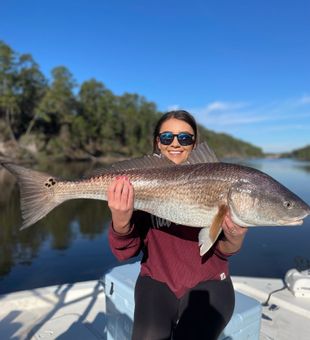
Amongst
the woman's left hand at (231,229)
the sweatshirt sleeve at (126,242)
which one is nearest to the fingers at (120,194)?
the sweatshirt sleeve at (126,242)

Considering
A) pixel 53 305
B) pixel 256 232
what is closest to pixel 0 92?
pixel 256 232

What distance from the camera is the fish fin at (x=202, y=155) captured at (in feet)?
9.75

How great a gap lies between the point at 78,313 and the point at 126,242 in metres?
2.31

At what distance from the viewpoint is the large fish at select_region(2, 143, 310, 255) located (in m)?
2.74

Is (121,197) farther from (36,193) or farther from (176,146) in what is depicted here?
(176,146)

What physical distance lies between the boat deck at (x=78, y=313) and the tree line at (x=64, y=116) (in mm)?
48172

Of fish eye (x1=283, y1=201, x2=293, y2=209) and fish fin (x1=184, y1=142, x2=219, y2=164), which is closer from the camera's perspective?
fish eye (x1=283, y1=201, x2=293, y2=209)

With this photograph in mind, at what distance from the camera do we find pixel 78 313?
487 cm

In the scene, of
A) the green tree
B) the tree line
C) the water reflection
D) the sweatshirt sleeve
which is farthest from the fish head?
the green tree

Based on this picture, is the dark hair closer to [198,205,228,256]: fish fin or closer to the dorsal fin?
the dorsal fin

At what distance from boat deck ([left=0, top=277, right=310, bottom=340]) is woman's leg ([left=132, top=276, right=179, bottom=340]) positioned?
1.82 meters

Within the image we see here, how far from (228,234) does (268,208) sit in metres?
0.38

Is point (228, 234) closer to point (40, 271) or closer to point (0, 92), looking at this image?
point (40, 271)

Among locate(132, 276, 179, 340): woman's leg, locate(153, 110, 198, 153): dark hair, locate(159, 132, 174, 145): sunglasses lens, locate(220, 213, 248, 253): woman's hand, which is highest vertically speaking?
locate(153, 110, 198, 153): dark hair
